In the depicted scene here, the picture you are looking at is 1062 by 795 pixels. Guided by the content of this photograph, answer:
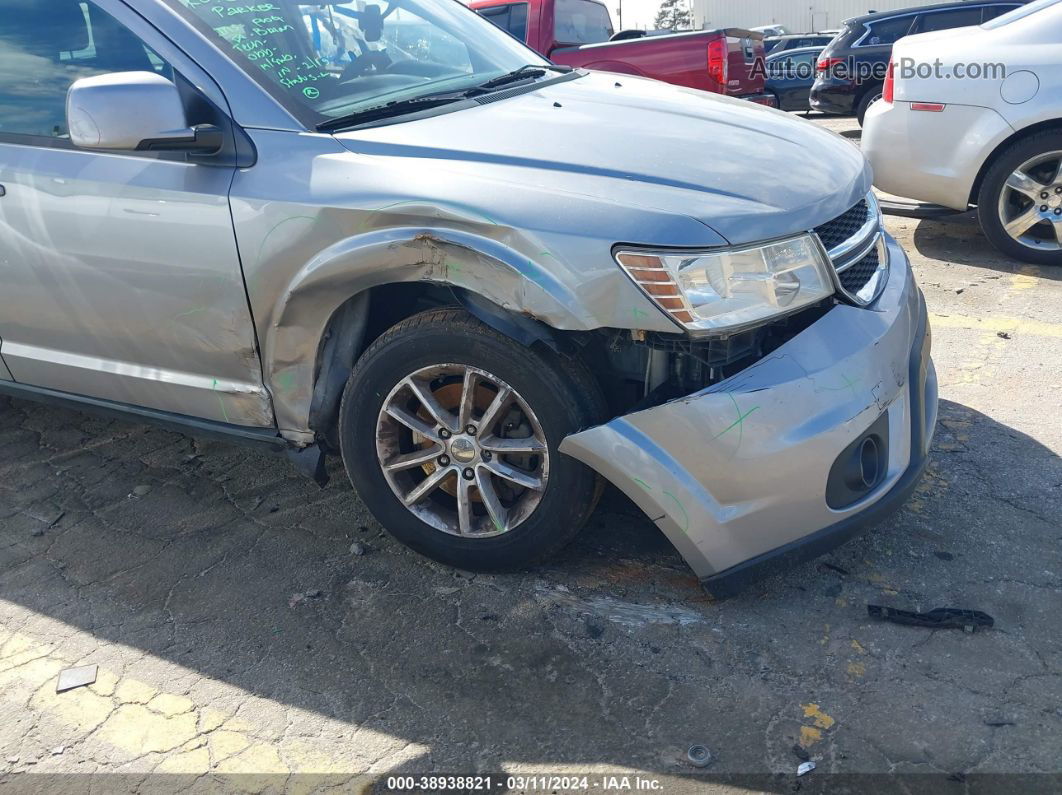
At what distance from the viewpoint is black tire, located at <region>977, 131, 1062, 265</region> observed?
16.9 feet

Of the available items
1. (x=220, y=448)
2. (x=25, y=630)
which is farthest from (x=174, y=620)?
(x=220, y=448)

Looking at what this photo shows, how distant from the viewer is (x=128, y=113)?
2.55 m

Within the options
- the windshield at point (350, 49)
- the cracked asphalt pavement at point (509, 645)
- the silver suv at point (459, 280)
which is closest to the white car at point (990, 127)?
the cracked asphalt pavement at point (509, 645)

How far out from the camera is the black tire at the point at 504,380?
2473 millimetres

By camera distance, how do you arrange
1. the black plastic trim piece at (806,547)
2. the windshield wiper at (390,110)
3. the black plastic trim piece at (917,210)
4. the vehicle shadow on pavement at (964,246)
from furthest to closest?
the black plastic trim piece at (917,210) < the vehicle shadow on pavement at (964,246) < the windshield wiper at (390,110) < the black plastic trim piece at (806,547)

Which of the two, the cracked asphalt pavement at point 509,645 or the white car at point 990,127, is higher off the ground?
the white car at point 990,127

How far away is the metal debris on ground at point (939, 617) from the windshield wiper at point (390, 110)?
2.01 meters

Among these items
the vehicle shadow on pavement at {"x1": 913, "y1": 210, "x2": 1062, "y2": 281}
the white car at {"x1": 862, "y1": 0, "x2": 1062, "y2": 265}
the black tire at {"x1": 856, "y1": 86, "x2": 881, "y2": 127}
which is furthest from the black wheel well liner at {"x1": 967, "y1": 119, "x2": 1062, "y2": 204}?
the black tire at {"x1": 856, "y1": 86, "x2": 881, "y2": 127}

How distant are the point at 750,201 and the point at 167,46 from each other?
69.8 inches

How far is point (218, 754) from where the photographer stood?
2285mm

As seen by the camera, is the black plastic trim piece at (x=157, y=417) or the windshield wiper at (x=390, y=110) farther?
the black plastic trim piece at (x=157, y=417)

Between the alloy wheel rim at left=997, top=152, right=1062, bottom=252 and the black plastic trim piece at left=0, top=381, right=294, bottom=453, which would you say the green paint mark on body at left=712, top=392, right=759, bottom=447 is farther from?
the alloy wheel rim at left=997, top=152, right=1062, bottom=252

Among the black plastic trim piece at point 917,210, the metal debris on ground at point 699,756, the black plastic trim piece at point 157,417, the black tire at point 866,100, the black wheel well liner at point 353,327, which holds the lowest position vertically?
the black tire at point 866,100

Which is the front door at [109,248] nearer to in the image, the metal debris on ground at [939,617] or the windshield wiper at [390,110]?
the windshield wiper at [390,110]
